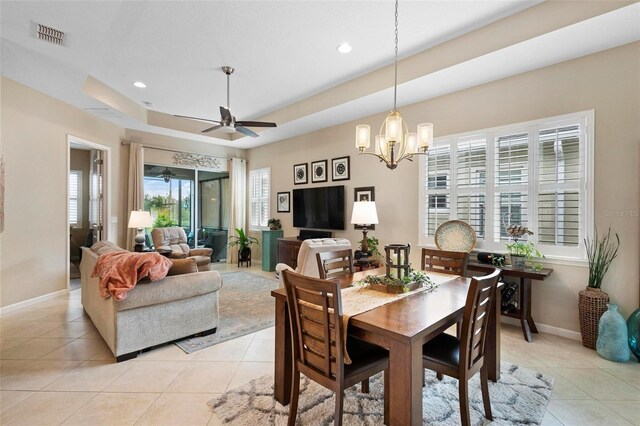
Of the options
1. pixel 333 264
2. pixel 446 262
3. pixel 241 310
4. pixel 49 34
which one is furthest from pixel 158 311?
pixel 49 34

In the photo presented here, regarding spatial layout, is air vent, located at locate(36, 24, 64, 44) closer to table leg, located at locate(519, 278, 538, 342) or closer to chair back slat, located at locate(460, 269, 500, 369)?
chair back slat, located at locate(460, 269, 500, 369)

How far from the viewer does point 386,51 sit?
11.3ft

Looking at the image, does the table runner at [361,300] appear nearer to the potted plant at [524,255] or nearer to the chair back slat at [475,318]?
the chair back slat at [475,318]

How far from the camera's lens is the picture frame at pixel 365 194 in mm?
4920

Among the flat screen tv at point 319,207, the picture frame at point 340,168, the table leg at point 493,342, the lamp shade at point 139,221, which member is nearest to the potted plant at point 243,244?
the flat screen tv at point 319,207

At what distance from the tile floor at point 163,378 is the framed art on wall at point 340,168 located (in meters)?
3.09

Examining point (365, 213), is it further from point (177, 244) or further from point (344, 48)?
point (177, 244)

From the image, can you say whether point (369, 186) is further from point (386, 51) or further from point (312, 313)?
point (312, 313)

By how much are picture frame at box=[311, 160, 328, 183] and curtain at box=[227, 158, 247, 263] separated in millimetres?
2465

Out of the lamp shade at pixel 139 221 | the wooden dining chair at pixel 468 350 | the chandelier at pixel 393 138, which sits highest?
the chandelier at pixel 393 138

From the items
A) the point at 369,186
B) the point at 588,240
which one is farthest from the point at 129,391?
the point at 588,240

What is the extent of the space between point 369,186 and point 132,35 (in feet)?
12.1

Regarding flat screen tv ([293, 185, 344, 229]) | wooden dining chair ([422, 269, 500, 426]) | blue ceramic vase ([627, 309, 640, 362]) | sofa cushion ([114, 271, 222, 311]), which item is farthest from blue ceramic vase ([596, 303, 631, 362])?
sofa cushion ([114, 271, 222, 311])

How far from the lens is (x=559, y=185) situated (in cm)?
318
